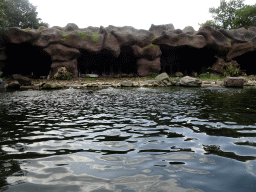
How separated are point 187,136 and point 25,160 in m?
2.82

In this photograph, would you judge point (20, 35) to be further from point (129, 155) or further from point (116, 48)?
point (129, 155)

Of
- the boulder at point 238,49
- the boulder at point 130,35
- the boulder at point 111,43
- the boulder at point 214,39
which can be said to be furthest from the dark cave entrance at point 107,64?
the boulder at point 238,49

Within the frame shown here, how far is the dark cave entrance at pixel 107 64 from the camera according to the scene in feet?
97.7

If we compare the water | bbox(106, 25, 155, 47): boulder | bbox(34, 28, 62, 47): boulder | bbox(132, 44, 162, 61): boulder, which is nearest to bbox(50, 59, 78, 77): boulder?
bbox(34, 28, 62, 47): boulder

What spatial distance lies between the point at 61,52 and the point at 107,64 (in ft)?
30.8

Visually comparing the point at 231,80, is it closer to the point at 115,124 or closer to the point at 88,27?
the point at 115,124

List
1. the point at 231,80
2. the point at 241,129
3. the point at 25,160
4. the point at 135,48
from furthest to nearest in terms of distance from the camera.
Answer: the point at 135,48 < the point at 231,80 < the point at 241,129 < the point at 25,160

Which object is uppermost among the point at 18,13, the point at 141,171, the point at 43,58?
the point at 18,13

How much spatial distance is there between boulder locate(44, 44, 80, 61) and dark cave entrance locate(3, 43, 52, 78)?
2357mm

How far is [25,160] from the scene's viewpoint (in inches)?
106

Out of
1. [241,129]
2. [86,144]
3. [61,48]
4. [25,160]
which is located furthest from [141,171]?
[61,48]

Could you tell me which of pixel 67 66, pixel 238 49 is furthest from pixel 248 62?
pixel 67 66

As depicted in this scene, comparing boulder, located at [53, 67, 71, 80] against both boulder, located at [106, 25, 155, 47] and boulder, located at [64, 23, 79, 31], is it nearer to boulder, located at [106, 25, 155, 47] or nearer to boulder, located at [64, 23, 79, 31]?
boulder, located at [64, 23, 79, 31]

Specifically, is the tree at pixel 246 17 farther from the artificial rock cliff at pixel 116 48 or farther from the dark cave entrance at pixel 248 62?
the artificial rock cliff at pixel 116 48
